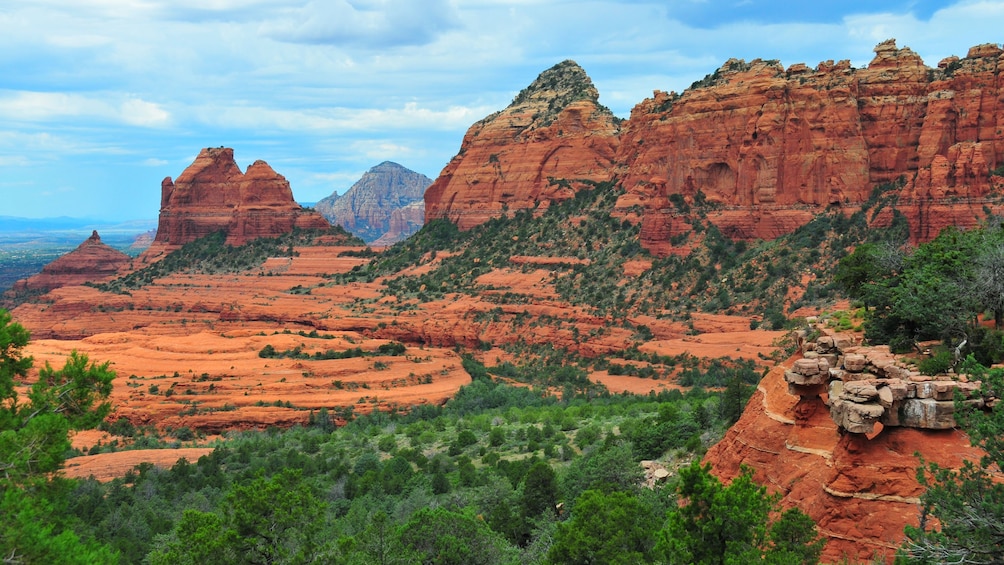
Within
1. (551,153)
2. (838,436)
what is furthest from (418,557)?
(551,153)

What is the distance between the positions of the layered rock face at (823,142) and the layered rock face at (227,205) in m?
63.9

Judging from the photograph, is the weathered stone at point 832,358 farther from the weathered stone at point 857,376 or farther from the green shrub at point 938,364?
the green shrub at point 938,364

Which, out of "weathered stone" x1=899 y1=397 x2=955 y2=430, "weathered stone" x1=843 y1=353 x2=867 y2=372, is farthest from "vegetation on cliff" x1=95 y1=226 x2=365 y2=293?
"weathered stone" x1=899 y1=397 x2=955 y2=430

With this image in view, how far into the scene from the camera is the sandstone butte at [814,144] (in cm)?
5622

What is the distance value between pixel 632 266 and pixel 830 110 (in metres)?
19.9

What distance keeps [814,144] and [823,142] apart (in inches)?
25.9

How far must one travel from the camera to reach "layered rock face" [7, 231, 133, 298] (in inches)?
4966

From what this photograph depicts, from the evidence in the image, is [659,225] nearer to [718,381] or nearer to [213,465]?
[718,381]

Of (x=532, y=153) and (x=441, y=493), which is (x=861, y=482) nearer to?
(x=441, y=493)

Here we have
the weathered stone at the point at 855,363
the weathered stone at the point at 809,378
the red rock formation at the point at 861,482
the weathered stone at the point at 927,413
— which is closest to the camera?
the red rock formation at the point at 861,482

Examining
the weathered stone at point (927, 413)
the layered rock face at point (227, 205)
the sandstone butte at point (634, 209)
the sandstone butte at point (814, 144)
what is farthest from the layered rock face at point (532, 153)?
the weathered stone at point (927, 413)

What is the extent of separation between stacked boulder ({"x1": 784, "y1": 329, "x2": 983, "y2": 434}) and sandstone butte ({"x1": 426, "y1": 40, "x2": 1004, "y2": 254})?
41.2 m

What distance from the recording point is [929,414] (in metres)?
15.2

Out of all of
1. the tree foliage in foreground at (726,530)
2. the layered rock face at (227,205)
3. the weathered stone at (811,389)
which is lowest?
the tree foliage in foreground at (726,530)
